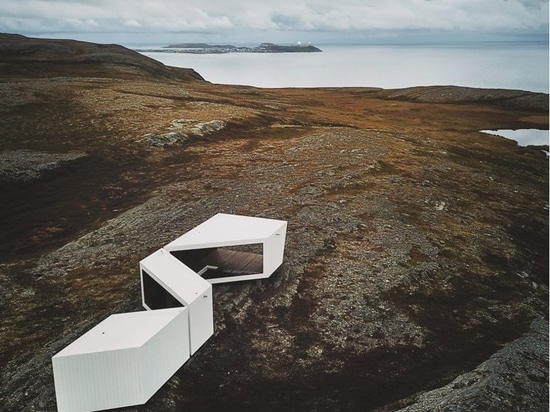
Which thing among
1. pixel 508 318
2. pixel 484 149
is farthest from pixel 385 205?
pixel 484 149

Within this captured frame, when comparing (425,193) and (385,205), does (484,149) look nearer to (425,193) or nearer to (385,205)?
(425,193)

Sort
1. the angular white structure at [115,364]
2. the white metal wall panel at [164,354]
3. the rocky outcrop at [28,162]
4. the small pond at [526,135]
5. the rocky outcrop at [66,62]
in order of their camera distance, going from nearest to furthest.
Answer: the angular white structure at [115,364]
the white metal wall panel at [164,354]
the rocky outcrop at [28,162]
the small pond at [526,135]
the rocky outcrop at [66,62]

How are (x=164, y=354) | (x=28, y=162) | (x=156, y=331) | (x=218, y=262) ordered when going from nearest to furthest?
(x=156, y=331) < (x=164, y=354) < (x=218, y=262) < (x=28, y=162)

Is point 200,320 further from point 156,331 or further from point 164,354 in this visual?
point 156,331

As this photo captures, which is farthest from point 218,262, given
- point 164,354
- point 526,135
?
point 526,135

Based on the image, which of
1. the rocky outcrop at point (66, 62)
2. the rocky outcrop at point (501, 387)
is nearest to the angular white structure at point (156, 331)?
the rocky outcrop at point (501, 387)

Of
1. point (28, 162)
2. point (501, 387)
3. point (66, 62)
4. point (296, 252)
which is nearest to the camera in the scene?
point (501, 387)

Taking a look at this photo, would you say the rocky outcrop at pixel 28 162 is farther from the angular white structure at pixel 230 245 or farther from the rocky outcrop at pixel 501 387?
the rocky outcrop at pixel 501 387
